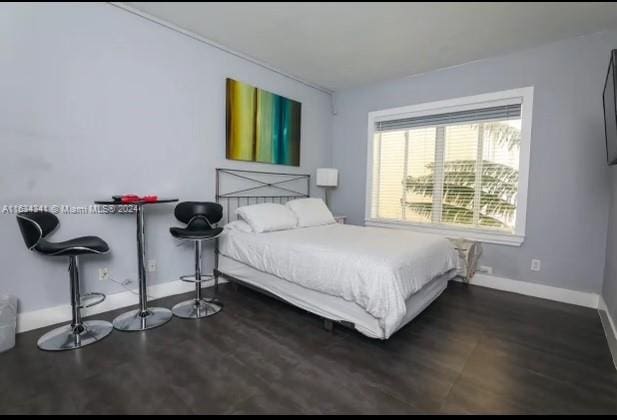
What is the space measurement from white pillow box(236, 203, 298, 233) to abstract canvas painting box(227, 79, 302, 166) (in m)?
0.68

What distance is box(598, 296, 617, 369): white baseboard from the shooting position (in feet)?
6.59

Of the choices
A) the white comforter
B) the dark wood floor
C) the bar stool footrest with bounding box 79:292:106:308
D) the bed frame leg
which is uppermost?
the white comforter

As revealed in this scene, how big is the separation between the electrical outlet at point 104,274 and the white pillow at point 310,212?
184cm

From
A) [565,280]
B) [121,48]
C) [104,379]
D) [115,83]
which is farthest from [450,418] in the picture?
[121,48]

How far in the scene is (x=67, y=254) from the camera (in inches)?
76.4

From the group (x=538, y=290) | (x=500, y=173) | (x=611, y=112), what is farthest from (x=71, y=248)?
(x=538, y=290)

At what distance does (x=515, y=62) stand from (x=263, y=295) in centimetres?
353

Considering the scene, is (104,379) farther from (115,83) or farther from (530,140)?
(530,140)

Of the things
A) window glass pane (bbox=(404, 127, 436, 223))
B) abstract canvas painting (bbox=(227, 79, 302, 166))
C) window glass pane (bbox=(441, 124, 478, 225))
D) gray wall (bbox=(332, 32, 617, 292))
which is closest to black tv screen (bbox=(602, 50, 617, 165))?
gray wall (bbox=(332, 32, 617, 292))

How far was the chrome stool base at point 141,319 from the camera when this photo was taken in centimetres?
227

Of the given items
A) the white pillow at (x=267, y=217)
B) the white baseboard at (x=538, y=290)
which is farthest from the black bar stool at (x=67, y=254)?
the white baseboard at (x=538, y=290)

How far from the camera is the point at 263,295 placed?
3008mm

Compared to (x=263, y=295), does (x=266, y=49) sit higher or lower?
higher

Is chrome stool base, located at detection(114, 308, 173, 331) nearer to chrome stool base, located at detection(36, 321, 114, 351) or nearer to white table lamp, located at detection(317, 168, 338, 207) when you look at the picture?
chrome stool base, located at detection(36, 321, 114, 351)
